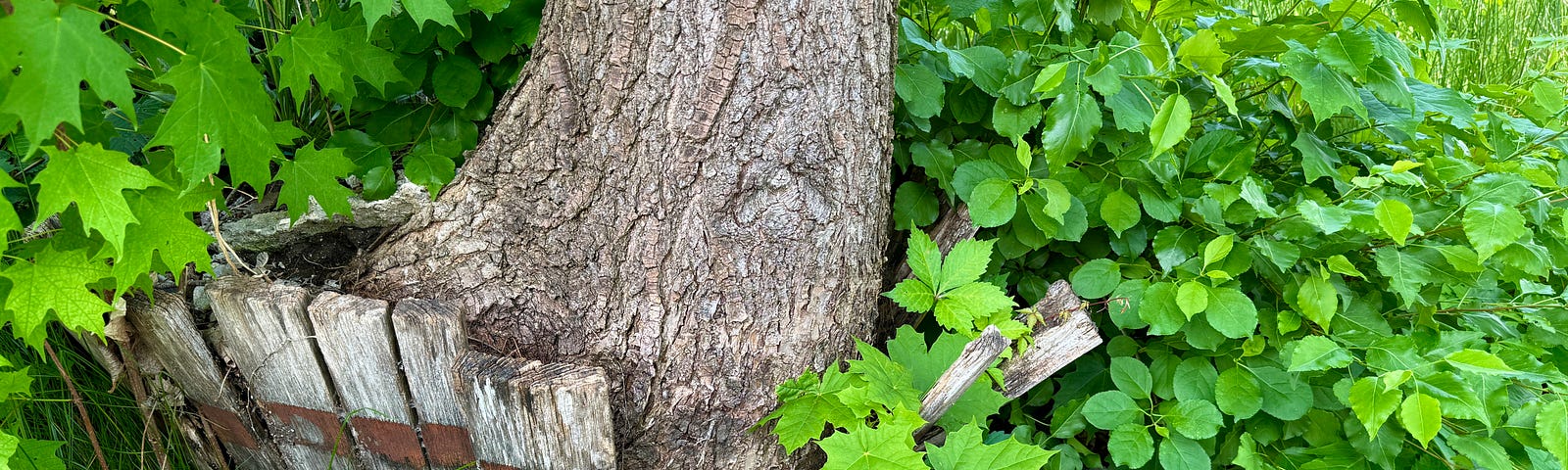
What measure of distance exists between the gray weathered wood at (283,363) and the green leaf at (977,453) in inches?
42.2

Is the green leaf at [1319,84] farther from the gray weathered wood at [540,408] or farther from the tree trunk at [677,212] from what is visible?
the gray weathered wood at [540,408]

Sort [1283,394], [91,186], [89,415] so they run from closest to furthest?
1. [91,186]
2. [1283,394]
3. [89,415]

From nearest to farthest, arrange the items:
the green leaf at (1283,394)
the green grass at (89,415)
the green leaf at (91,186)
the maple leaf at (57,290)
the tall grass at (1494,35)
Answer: the green leaf at (91,186)
the maple leaf at (57,290)
the green leaf at (1283,394)
the green grass at (89,415)
the tall grass at (1494,35)

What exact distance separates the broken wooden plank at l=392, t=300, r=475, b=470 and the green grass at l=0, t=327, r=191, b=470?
0.61 meters

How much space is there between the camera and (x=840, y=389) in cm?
145

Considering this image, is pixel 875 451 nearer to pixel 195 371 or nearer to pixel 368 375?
pixel 368 375

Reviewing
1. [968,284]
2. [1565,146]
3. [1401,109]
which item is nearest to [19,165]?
[968,284]

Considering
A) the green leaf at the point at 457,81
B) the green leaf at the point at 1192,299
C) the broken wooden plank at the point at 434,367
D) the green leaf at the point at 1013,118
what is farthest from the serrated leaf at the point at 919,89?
the broken wooden plank at the point at 434,367

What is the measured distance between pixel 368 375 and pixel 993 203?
1122 millimetres

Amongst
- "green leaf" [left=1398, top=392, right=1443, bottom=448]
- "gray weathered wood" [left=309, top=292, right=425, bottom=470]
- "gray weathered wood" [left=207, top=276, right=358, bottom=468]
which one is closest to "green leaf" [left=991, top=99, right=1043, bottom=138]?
"green leaf" [left=1398, top=392, right=1443, bottom=448]

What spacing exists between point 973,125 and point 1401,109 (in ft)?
2.60

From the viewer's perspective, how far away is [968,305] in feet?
4.83

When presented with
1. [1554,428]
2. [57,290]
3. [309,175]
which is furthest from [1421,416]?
[57,290]

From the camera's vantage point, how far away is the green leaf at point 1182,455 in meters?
1.51
